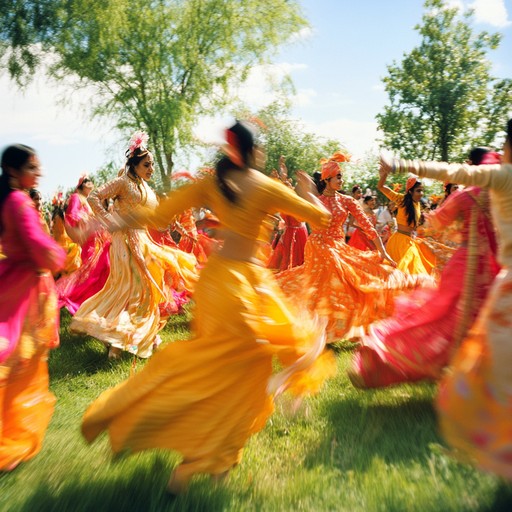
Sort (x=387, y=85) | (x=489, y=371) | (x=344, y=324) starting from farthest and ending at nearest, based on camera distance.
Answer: (x=387, y=85) < (x=344, y=324) < (x=489, y=371)

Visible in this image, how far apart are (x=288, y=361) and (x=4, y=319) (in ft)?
5.43

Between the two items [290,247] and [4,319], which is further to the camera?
[290,247]

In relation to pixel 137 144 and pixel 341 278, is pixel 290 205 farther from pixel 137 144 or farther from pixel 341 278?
pixel 137 144

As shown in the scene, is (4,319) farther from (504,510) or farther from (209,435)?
(504,510)

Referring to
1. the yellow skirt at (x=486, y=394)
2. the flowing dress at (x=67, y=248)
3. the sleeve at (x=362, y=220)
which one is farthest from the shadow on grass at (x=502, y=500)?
the flowing dress at (x=67, y=248)

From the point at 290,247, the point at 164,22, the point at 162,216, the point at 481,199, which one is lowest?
the point at 290,247

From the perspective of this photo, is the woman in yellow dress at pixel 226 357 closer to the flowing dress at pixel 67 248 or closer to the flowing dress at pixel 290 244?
the flowing dress at pixel 290 244

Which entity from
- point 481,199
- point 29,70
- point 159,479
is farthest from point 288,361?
point 29,70

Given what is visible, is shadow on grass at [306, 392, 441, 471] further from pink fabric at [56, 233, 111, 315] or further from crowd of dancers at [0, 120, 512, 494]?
pink fabric at [56, 233, 111, 315]

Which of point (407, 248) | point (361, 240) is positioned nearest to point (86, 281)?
point (407, 248)

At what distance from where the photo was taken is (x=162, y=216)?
2.77 metres

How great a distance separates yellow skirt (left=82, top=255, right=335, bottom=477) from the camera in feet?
8.32

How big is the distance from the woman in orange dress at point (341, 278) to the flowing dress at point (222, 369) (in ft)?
9.13

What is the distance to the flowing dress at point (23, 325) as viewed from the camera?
285cm
